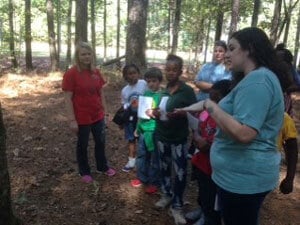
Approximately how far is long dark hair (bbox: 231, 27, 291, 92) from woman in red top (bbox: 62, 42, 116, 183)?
2.89m

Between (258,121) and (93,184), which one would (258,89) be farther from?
(93,184)

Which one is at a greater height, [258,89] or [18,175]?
[258,89]

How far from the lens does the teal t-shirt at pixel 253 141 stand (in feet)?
7.68

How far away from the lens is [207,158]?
3.79 meters

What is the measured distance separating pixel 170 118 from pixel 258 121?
2.03 metres

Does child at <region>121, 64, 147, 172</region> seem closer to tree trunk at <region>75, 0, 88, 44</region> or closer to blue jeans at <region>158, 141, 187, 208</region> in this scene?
blue jeans at <region>158, 141, 187, 208</region>

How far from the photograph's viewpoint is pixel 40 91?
1204 cm

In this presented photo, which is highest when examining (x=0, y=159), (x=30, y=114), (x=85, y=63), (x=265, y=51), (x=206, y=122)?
(x=265, y=51)

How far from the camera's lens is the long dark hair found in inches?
97.0

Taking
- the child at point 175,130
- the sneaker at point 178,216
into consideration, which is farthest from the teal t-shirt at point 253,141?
the sneaker at point 178,216

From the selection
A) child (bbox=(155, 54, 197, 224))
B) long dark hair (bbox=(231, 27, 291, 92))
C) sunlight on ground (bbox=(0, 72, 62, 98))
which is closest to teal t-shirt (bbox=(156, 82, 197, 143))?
child (bbox=(155, 54, 197, 224))

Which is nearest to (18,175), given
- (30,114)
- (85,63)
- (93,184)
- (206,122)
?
(93,184)

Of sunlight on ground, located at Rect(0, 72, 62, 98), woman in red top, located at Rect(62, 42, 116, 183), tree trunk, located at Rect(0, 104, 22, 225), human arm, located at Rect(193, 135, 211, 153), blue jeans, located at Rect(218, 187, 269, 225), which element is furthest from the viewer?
sunlight on ground, located at Rect(0, 72, 62, 98)

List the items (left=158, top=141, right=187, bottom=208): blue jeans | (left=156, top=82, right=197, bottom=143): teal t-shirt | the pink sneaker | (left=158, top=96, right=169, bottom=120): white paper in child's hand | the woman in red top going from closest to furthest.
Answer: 1. (left=156, top=82, right=197, bottom=143): teal t-shirt
2. (left=158, top=96, right=169, bottom=120): white paper in child's hand
3. (left=158, top=141, right=187, bottom=208): blue jeans
4. the woman in red top
5. the pink sneaker
